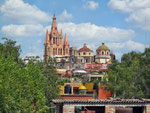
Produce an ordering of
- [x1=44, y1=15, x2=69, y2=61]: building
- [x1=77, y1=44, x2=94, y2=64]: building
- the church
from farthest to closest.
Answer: [x1=44, y1=15, x2=69, y2=61]: building, [x1=77, y1=44, x2=94, y2=64]: building, the church

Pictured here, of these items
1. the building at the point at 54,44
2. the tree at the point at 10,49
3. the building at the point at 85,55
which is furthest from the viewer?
the building at the point at 54,44

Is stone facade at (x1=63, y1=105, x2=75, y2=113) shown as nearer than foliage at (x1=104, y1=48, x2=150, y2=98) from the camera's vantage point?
Yes

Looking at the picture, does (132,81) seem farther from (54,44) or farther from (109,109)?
(54,44)

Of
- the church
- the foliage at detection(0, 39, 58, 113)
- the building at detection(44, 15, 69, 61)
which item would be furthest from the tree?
the building at detection(44, 15, 69, 61)

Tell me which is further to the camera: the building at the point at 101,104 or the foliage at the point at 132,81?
the foliage at the point at 132,81

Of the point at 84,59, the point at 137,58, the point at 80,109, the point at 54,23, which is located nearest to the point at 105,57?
the point at 84,59

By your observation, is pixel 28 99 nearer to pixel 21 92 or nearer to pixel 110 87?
pixel 21 92

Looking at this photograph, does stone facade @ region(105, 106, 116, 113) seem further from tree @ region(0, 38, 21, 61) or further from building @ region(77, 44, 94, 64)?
building @ region(77, 44, 94, 64)

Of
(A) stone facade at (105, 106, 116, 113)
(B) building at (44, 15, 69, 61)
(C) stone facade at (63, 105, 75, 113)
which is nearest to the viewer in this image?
(C) stone facade at (63, 105, 75, 113)

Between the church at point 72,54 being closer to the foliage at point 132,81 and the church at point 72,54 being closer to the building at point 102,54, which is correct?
the building at point 102,54

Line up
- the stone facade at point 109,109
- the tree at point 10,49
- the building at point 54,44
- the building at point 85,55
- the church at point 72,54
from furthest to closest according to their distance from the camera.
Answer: the building at point 54,44
the building at point 85,55
the church at point 72,54
the tree at point 10,49
the stone facade at point 109,109

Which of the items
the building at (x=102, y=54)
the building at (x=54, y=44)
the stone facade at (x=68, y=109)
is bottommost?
the stone facade at (x=68, y=109)

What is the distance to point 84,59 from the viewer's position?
133 meters

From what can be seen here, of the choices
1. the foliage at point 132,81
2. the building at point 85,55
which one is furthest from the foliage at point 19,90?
the building at point 85,55
